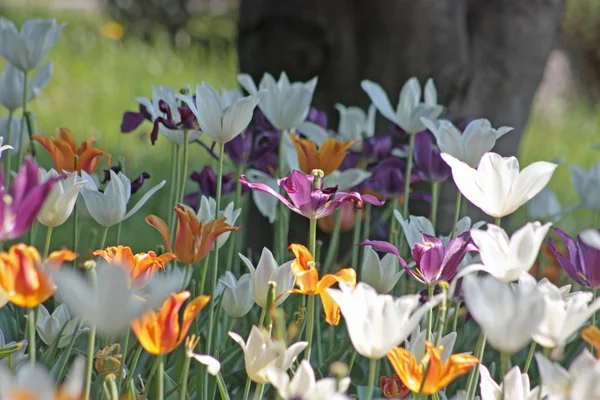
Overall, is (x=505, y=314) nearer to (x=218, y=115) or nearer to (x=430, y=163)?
(x=218, y=115)

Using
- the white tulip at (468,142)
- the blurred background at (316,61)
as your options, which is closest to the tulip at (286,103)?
the white tulip at (468,142)

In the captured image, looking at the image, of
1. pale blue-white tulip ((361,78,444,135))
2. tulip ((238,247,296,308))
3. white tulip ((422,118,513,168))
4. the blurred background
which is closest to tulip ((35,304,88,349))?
tulip ((238,247,296,308))

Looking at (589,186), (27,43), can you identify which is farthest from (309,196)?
(589,186)

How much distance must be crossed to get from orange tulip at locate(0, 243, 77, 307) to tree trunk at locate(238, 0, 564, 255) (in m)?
1.54

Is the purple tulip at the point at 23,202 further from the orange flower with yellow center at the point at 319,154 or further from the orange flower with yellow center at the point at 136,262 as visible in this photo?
the orange flower with yellow center at the point at 319,154

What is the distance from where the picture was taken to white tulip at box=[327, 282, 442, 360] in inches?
32.9

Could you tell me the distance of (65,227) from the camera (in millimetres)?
2988

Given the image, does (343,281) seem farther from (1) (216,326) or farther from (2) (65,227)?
(2) (65,227)

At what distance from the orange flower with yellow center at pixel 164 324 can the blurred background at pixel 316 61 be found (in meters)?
1.22

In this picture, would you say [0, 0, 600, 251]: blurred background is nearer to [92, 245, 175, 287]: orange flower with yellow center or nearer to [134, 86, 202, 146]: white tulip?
[134, 86, 202, 146]: white tulip

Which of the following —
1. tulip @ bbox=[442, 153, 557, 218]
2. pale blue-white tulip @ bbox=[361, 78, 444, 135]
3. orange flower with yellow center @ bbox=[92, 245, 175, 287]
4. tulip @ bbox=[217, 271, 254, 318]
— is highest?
pale blue-white tulip @ bbox=[361, 78, 444, 135]

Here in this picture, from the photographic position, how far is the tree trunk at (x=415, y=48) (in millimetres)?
2301

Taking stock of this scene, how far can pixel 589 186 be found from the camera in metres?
1.98

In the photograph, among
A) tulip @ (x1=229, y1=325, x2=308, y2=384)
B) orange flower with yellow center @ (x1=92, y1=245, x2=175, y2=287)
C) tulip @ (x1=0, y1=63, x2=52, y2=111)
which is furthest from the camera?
tulip @ (x1=0, y1=63, x2=52, y2=111)
